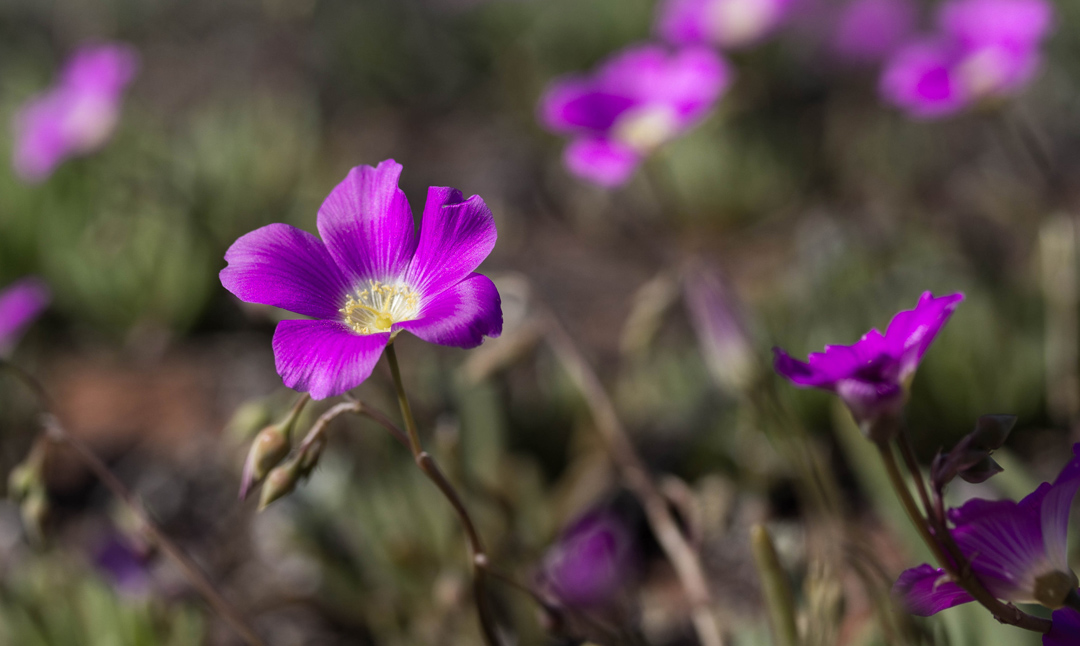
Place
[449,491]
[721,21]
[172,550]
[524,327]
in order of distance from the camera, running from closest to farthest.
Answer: [449,491], [172,550], [524,327], [721,21]

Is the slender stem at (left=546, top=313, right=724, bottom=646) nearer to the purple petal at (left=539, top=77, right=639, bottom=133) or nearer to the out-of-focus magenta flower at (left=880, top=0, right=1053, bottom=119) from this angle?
the purple petal at (left=539, top=77, right=639, bottom=133)

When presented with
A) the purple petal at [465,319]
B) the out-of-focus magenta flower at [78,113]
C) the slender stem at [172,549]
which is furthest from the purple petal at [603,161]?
the out-of-focus magenta flower at [78,113]

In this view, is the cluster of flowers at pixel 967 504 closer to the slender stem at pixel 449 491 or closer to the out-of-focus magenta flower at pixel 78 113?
the slender stem at pixel 449 491

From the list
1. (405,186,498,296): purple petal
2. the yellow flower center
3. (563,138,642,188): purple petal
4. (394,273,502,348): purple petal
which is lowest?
(563,138,642,188): purple petal

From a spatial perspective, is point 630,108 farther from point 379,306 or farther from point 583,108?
point 379,306

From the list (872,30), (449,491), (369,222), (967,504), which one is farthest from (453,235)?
(872,30)

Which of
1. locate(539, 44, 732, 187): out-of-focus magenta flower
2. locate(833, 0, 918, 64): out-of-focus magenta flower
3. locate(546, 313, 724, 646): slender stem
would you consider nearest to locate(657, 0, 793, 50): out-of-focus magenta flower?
locate(539, 44, 732, 187): out-of-focus magenta flower

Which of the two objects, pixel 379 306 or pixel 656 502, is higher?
pixel 379 306
